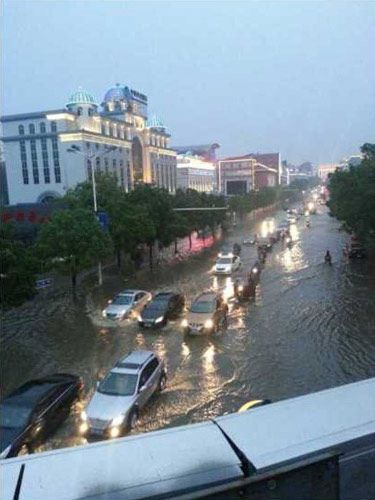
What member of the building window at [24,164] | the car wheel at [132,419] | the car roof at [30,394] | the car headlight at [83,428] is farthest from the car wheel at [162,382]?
the building window at [24,164]

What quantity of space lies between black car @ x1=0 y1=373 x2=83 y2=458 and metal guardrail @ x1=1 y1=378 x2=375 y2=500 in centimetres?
663

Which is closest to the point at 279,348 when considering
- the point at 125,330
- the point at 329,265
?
the point at 125,330

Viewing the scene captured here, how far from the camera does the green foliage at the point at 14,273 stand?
15.7m

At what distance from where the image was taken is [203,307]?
1748cm

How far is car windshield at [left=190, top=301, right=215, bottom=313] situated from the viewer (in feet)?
56.7

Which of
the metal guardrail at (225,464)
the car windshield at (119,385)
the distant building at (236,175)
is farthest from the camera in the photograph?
the distant building at (236,175)

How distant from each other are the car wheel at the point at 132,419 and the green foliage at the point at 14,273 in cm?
726

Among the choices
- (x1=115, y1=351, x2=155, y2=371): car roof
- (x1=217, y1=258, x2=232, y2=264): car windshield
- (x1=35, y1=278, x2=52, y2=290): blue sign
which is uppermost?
(x1=115, y1=351, x2=155, y2=371): car roof

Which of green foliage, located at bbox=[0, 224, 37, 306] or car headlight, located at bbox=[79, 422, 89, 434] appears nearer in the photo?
car headlight, located at bbox=[79, 422, 89, 434]

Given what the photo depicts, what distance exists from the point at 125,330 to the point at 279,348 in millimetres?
6086

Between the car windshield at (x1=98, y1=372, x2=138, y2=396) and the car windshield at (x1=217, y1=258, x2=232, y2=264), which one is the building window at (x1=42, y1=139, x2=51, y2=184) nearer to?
the car windshield at (x1=217, y1=258, x2=232, y2=264)

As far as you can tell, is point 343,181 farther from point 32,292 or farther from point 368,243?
point 32,292

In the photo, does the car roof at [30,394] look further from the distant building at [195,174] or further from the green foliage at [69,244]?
the distant building at [195,174]

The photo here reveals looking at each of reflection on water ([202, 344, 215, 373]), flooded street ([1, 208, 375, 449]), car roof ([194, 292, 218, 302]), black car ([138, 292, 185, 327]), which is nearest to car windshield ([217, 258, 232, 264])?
flooded street ([1, 208, 375, 449])
